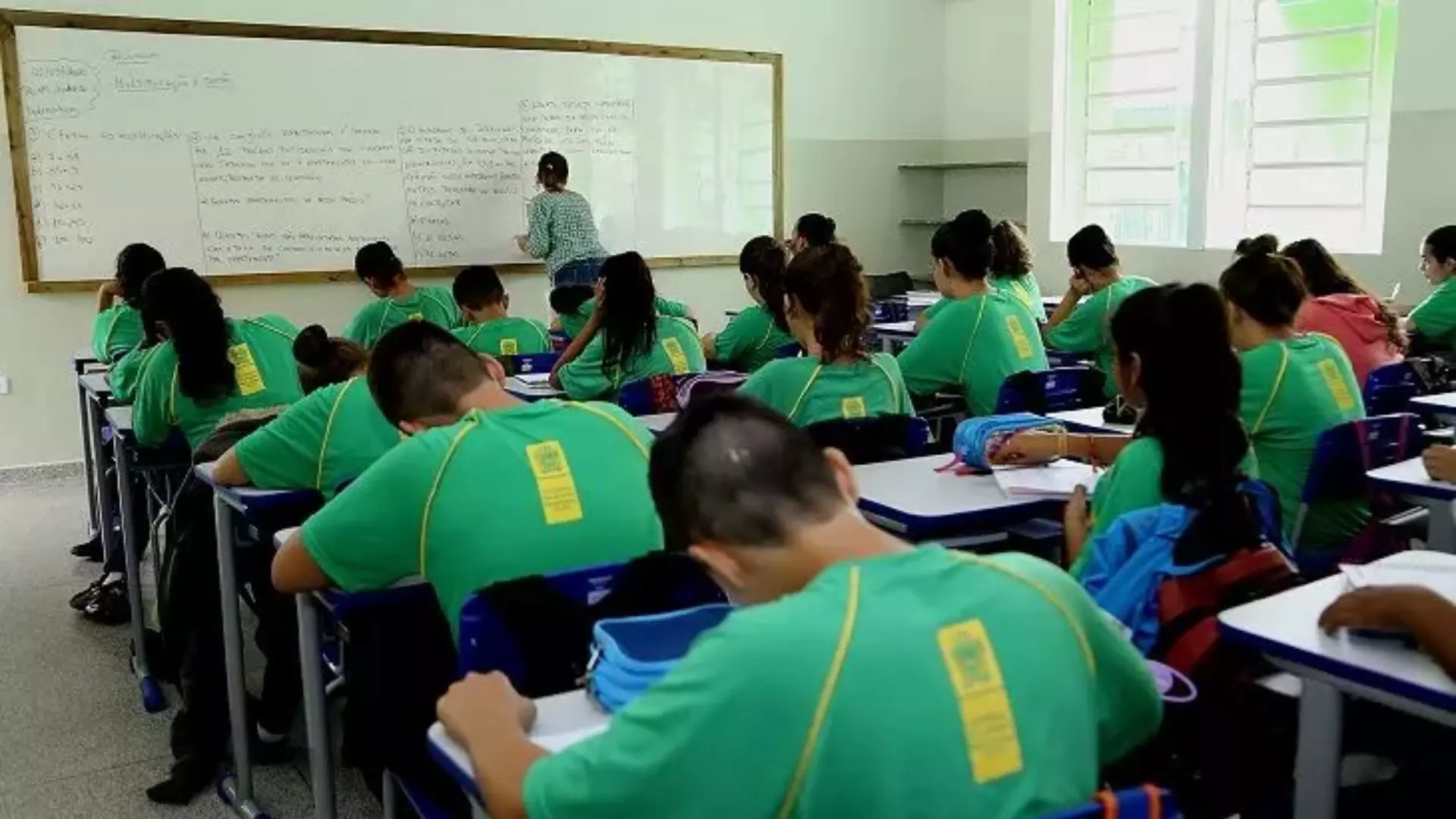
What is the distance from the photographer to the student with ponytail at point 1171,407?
2055mm

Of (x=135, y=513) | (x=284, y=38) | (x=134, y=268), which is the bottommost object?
(x=135, y=513)

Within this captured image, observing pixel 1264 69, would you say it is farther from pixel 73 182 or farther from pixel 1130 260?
pixel 73 182

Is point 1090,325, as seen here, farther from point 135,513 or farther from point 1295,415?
point 135,513

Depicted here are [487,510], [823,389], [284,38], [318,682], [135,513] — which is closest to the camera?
[487,510]

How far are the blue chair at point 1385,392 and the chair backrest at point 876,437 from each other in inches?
64.2

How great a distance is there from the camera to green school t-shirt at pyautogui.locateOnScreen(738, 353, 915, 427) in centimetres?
326

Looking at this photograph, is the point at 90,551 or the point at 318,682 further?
Answer: the point at 90,551

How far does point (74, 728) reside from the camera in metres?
3.47

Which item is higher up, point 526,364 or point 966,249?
point 966,249

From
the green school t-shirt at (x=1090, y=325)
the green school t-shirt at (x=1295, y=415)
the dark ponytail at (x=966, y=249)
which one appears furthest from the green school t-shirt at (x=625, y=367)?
the green school t-shirt at (x=1295, y=415)

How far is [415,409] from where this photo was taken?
2258mm

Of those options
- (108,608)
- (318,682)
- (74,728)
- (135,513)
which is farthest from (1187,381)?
(108,608)

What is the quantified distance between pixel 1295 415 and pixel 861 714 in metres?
2.33

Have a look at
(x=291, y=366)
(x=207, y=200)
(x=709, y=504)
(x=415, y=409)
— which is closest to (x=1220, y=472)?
(x=709, y=504)
